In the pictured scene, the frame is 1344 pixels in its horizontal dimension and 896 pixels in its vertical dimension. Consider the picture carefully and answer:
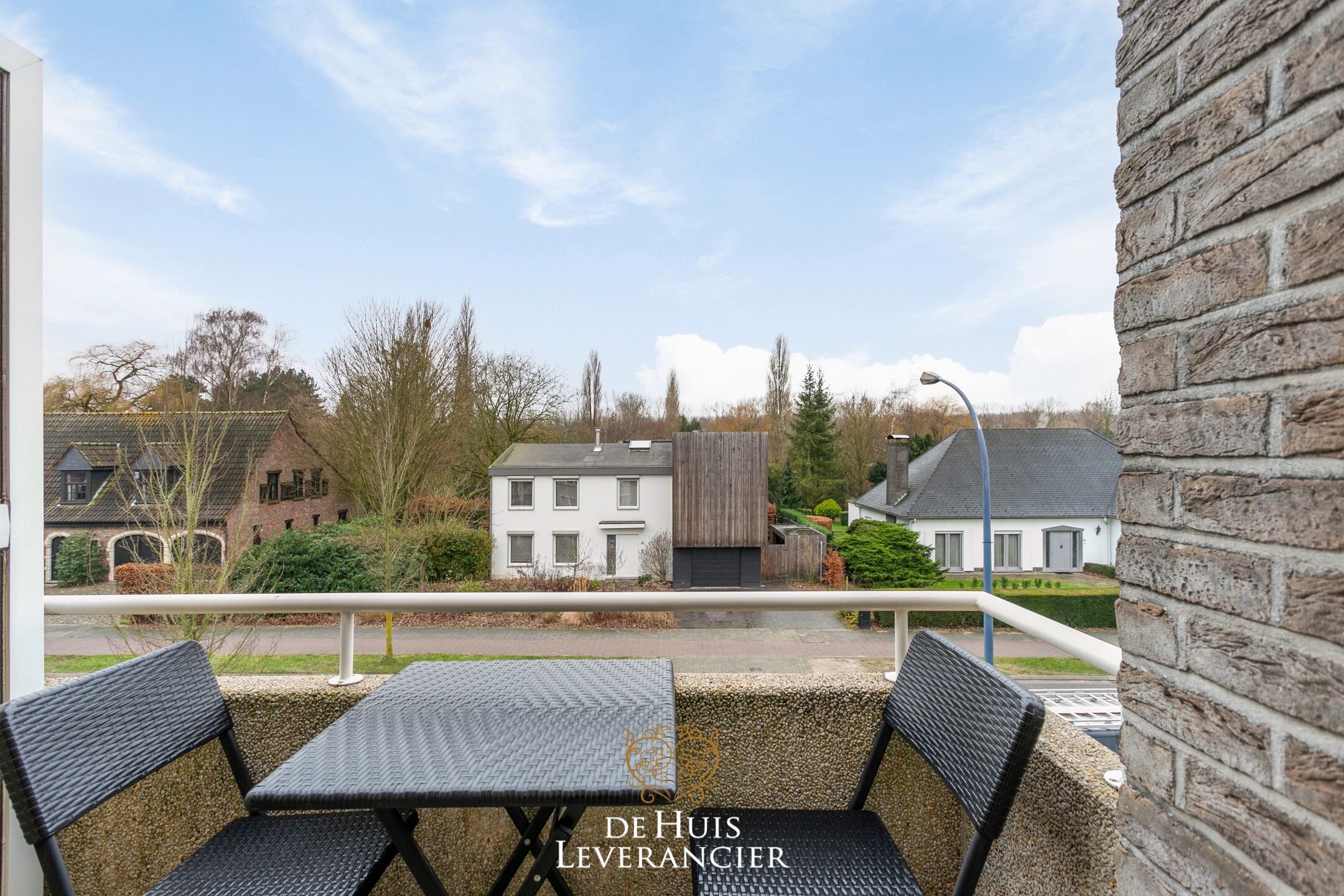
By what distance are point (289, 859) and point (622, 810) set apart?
62 cm

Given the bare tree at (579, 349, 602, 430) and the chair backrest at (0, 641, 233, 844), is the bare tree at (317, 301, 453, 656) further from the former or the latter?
the chair backrest at (0, 641, 233, 844)

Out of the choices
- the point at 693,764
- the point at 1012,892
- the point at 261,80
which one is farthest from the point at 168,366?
the point at 1012,892

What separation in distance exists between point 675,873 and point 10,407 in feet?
5.60

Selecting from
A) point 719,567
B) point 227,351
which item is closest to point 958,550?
point 719,567

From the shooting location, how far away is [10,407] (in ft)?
4.03

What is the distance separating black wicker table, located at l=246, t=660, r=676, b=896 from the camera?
2.78 ft

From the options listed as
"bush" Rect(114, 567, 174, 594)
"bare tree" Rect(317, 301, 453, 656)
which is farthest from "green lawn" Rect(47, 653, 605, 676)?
"bare tree" Rect(317, 301, 453, 656)

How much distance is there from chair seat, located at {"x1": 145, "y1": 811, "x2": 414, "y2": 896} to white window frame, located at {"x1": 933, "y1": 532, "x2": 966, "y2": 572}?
34.6 ft

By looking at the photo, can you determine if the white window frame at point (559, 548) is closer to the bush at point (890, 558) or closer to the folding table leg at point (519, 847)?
the bush at point (890, 558)

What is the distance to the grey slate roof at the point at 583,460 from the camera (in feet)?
38.0

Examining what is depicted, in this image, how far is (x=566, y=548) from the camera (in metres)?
11.6

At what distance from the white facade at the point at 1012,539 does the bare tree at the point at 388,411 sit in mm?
7840

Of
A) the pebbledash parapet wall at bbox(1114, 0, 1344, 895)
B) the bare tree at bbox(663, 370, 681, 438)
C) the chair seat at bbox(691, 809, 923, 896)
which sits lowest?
the chair seat at bbox(691, 809, 923, 896)

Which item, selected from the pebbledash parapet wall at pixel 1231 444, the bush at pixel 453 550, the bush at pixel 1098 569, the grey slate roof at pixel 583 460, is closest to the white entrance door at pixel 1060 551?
the bush at pixel 1098 569
